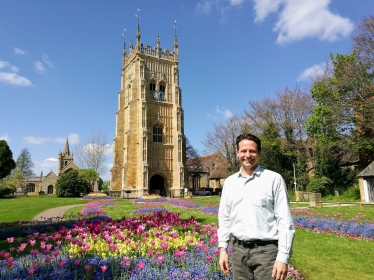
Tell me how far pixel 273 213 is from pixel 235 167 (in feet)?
115

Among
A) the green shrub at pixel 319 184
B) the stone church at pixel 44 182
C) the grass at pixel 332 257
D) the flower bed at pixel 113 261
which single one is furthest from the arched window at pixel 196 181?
the flower bed at pixel 113 261

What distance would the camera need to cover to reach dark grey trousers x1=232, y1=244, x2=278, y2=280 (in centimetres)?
264

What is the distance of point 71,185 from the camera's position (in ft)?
137

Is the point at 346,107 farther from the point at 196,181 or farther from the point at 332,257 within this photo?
the point at 196,181

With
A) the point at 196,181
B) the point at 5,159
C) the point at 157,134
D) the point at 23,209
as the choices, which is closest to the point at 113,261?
the point at 23,209

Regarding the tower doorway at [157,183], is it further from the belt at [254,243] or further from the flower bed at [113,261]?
the belt at [254,243]

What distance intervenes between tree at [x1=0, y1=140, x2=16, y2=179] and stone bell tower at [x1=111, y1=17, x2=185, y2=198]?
21498mm

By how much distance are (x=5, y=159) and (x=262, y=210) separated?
182ft

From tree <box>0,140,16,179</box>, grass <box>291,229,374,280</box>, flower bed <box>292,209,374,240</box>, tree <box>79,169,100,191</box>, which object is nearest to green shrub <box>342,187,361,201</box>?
flower bed <box>292,209,374,240</box>

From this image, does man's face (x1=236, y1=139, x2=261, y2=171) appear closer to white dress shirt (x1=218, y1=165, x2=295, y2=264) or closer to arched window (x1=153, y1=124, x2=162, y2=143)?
white dress shirt (x1=218, y1=165, x2=295, y2=264)

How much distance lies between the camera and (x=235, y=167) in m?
37.2

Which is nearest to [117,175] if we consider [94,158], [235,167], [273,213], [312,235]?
[94,158]

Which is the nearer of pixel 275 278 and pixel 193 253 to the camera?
pixel 275 278

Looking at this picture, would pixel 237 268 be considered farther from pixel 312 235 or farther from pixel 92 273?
pixel 312 235
